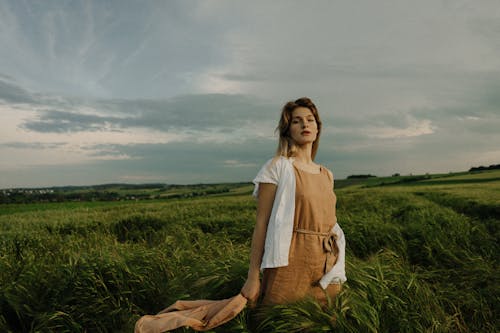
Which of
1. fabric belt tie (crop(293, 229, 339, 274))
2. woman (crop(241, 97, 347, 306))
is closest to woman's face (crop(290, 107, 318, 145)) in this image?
woman (crop(241, 97, 347, 306))

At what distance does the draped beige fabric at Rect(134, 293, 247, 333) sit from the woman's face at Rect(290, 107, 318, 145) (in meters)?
1.44

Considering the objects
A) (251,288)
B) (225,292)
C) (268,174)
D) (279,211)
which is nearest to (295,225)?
(279,211)

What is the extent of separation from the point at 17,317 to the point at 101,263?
1233 millimetres

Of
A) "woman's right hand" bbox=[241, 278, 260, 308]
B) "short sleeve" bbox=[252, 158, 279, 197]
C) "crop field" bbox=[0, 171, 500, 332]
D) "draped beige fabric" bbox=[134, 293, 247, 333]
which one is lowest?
"crop field" bbox=[0, 171, 500, 332]

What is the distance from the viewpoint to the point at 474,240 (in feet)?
24.9

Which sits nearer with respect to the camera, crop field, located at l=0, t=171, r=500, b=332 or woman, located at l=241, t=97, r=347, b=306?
woman, located at l=241, t=97, r=347, b=306

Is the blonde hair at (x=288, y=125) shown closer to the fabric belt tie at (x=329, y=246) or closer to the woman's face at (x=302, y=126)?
the woman's face at (x=302, y=126)

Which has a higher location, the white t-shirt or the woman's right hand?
the white t-shirt

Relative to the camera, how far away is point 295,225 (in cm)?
302

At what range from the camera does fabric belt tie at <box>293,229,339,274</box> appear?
3.04 metres

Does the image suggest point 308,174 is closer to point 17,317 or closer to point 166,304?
point 166,304

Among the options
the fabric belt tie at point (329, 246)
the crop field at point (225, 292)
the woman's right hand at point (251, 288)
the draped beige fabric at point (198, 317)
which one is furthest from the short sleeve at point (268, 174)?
the crop field at point (225, 292)

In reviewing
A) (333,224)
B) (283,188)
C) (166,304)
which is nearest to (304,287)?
(333,224)

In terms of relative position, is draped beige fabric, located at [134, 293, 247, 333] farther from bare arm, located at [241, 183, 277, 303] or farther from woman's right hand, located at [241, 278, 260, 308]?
bare arm, located at [241, 183, 277, 303]
